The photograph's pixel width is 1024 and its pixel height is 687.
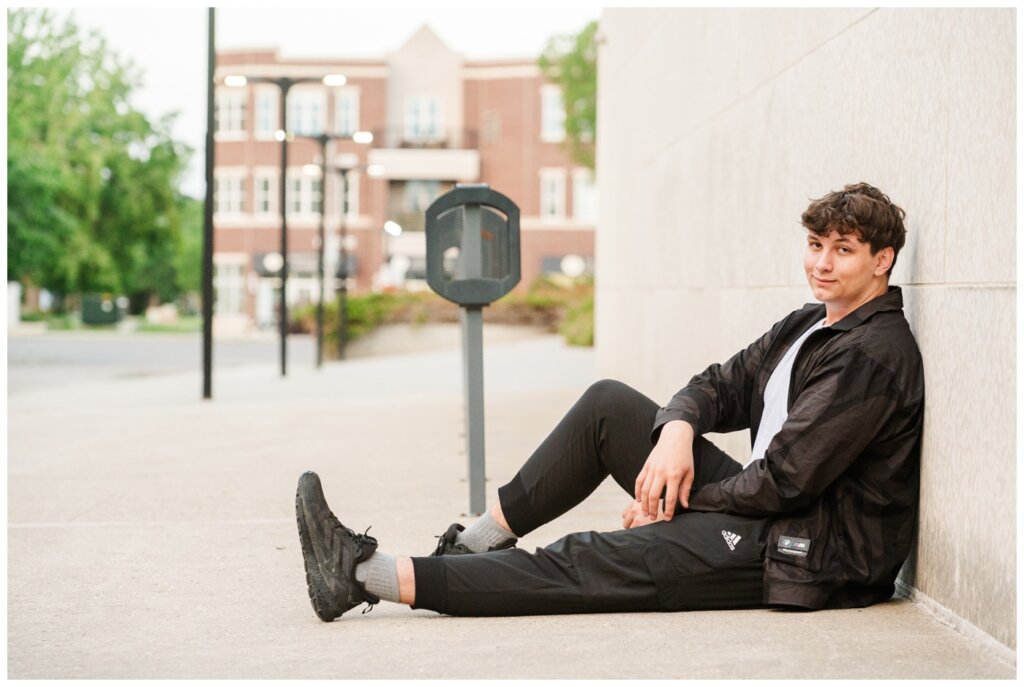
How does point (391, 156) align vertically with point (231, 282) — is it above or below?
above

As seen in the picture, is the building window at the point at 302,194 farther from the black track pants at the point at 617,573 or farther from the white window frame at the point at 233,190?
the black track pants at the point at 617,573

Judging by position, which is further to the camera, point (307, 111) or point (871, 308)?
point (307, 111)

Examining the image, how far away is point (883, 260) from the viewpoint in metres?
4.13

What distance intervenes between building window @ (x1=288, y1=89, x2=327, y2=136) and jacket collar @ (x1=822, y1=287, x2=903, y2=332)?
176 feet

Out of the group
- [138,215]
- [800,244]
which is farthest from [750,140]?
[138,215]

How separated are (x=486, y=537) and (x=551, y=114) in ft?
174

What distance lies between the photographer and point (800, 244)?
6.02 metres

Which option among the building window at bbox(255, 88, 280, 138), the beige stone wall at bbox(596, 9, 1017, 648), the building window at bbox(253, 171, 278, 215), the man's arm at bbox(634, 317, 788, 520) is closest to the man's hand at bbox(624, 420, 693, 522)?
the man's arm at bbox(634, 317, 788, 520)

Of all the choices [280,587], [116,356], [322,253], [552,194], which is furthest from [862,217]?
[552,194]

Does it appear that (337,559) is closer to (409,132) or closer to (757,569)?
(757,569)

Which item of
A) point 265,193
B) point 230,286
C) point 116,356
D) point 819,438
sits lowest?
point 116,356

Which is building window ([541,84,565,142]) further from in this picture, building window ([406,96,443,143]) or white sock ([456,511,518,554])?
white sock ([456,511,518,554])

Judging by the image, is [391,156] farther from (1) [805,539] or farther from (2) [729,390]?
(1) [805,539]

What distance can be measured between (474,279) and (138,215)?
4668 cm
